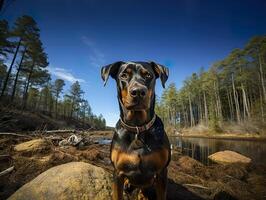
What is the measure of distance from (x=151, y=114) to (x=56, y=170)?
2368 mm

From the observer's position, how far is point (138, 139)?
101 inches

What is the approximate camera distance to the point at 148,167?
98.0 inches

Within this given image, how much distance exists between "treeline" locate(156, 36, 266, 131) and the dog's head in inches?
1197

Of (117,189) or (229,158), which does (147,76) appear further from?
(229,158)

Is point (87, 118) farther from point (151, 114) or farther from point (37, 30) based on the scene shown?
point (151, 114)

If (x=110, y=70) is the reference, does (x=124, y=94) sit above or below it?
below

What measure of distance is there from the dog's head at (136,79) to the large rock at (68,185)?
179cm

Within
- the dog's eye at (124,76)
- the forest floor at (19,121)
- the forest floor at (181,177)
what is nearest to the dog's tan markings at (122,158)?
the dog's eye at (124,76)

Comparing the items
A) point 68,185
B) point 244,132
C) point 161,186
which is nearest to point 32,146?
point 68,185

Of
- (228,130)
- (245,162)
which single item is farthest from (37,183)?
(228,130)

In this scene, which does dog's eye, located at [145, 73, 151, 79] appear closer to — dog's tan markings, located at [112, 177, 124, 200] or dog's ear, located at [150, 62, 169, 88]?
dog's ear, located at [150, 62, 169, 88]

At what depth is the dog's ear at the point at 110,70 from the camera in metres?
3.02

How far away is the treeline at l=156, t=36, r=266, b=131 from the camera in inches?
1237

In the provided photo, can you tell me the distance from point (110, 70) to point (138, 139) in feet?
4.59
